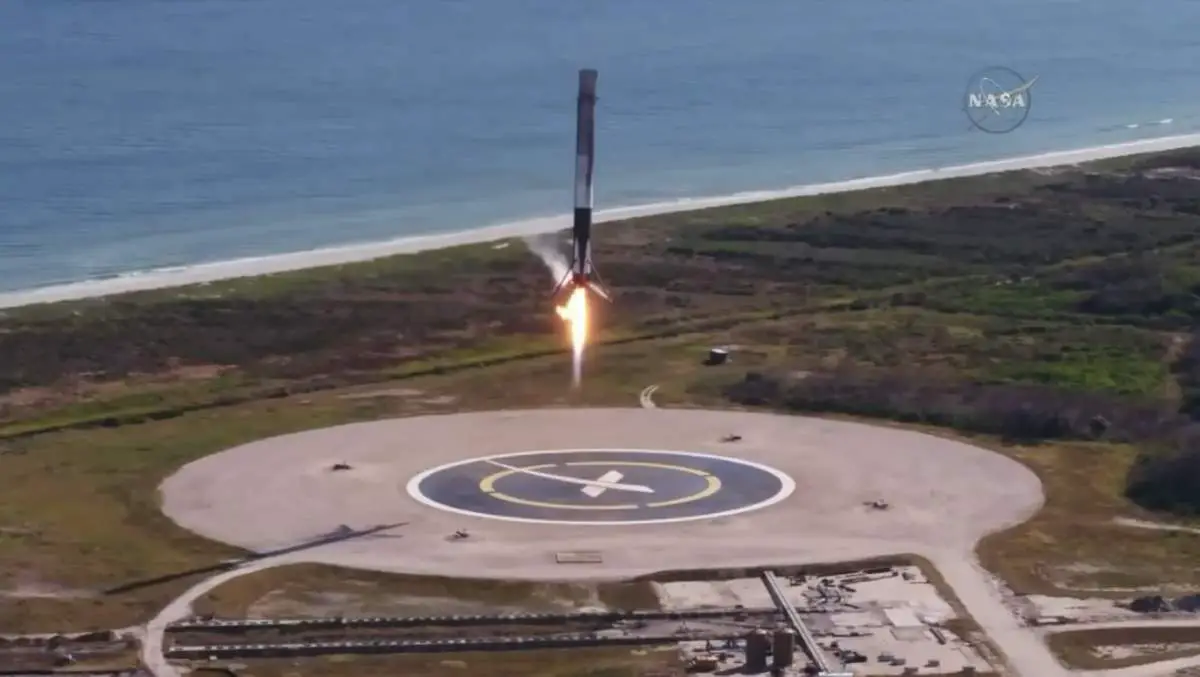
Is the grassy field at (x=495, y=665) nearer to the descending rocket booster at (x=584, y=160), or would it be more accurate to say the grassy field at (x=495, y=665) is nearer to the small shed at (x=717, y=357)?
the descending rocket booster at (x=584, y=160)

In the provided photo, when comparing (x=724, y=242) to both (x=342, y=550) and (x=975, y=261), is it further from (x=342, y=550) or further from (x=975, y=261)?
(x=342, y=550)

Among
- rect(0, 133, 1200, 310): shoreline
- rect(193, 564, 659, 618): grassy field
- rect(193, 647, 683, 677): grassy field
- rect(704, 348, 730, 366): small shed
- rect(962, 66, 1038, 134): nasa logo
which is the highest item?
rect(962, 66, 1038, 134): nasa logo

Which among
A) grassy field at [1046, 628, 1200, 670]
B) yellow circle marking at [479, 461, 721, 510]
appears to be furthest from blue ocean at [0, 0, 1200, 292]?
grassy field at [1046, 628, 1200, 670]

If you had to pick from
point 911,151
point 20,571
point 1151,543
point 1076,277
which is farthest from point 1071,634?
point 911,151

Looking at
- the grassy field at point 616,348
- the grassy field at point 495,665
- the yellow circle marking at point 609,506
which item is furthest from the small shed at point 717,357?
the grassy field at point 495,665

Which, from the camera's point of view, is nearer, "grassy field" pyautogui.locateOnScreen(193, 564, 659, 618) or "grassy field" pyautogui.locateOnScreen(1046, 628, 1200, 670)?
"grassy field" pyautogui.locateOnScreen(1046, 628, 1200, 670)

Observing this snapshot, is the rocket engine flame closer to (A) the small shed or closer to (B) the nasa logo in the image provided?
(A) the small shed
